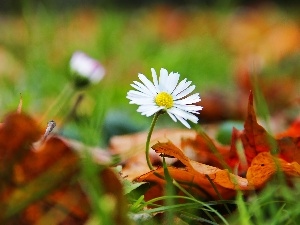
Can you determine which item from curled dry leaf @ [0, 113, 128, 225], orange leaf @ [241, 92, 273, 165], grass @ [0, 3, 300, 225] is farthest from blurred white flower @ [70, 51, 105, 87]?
curled dry leaf @ [0, 113, 128, 225]

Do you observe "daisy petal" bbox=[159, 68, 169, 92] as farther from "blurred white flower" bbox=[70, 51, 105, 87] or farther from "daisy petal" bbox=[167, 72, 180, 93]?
"blurred white flower" bbox=[70, 51, 105, 87]

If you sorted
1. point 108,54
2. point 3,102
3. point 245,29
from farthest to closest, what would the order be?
1. point 245,29
2. point 108,54
3. point 3,102

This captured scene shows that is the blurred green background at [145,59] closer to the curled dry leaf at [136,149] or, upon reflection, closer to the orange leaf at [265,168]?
the curled dry leaf at [136,149]

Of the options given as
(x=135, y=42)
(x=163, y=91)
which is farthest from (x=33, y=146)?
(x=135, y=42)

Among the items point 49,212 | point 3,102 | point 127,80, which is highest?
point 127,80

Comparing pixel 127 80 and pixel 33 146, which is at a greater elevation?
pixel 127 80

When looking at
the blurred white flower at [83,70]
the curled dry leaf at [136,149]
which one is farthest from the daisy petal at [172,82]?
the blurred white flower at [83,70]

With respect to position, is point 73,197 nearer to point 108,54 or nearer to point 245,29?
point 108,54
